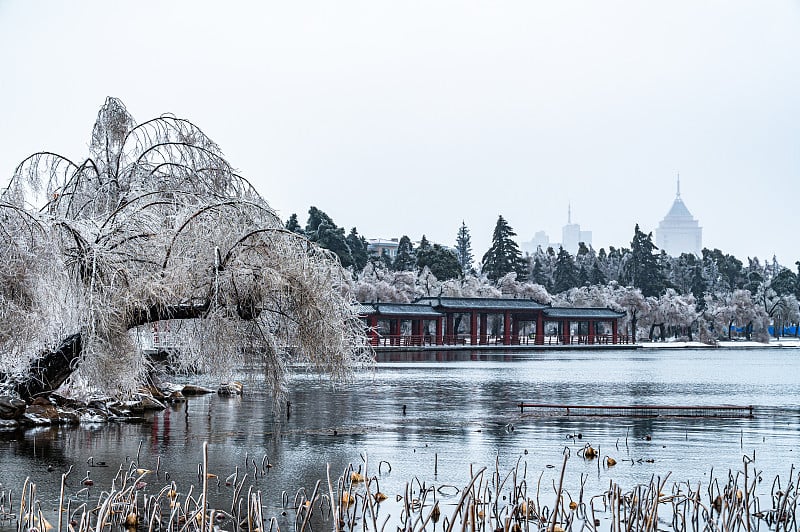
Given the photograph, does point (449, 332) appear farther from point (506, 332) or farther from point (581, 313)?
point (581, 313)

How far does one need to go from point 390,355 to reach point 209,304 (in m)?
35.6

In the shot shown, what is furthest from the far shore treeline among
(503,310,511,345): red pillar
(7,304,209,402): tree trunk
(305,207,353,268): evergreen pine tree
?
(7,304,209,402): tree trunk

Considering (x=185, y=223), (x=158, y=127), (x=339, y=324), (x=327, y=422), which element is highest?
(x=158, y=127)

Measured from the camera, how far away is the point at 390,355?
49.1 metres

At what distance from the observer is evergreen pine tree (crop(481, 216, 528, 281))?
252 feet

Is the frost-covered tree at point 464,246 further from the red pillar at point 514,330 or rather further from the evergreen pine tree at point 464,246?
the red pillar at point 514,330

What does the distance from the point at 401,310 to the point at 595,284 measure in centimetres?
3391

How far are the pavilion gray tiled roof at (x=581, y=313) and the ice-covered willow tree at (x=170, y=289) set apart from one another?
47844 millimetres

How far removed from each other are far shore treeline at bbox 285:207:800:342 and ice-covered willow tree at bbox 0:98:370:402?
155 ft

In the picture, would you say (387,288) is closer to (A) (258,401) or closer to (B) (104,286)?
(A) (258,401)

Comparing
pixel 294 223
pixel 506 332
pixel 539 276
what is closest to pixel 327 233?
pixel 294 223

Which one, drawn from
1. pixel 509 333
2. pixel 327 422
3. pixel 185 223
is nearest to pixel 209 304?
pixel 185 223

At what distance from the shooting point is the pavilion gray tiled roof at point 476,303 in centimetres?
5748

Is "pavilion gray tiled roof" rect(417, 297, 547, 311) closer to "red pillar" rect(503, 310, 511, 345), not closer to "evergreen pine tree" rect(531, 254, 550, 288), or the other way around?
"red pillar" rect(503, 310, 511, 345)
